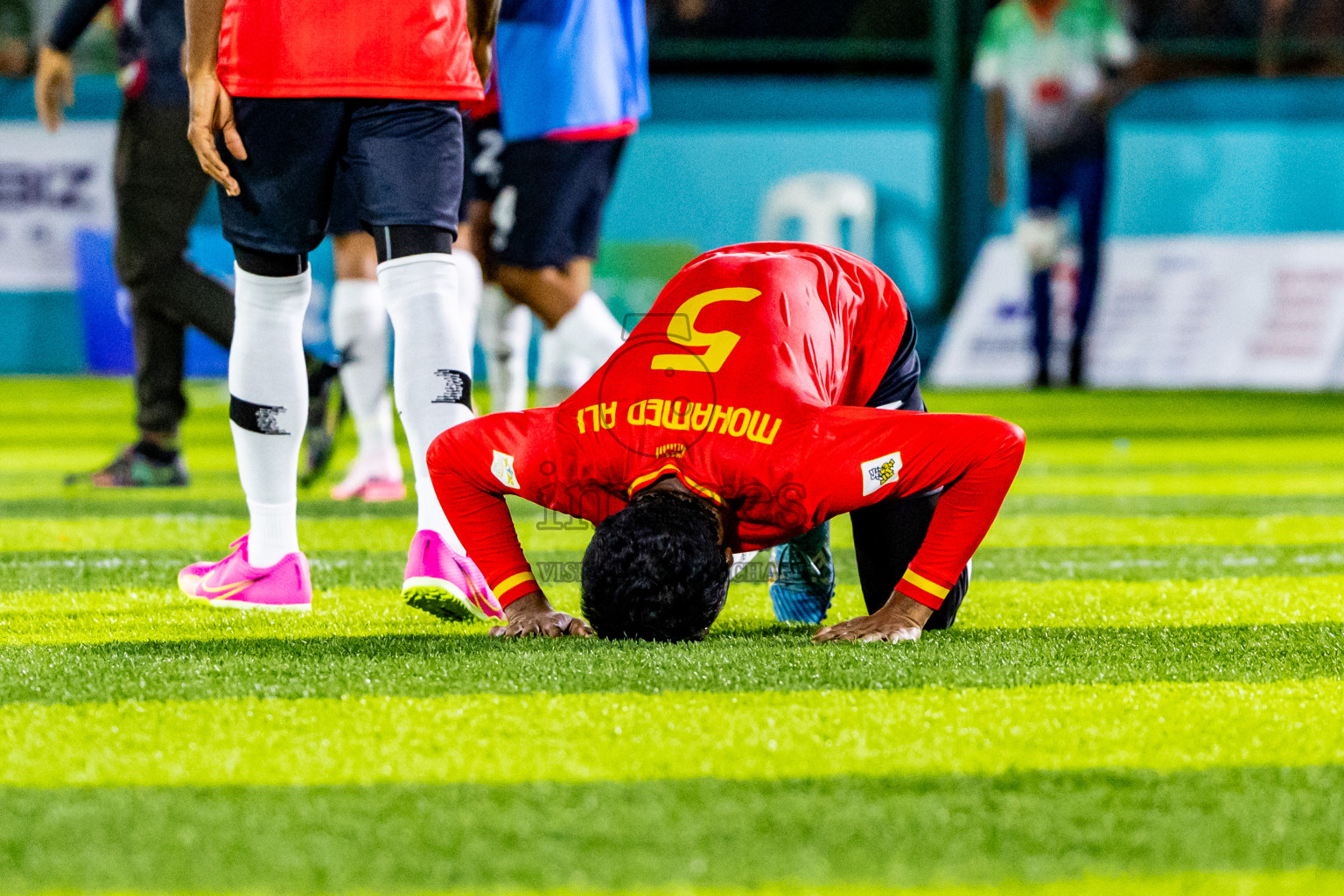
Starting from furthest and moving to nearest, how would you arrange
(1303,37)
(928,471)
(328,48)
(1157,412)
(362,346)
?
(1303,37)
(1157,412)
(362,346)
(328,48)
(928,471)

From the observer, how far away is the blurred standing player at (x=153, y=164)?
16.3ft

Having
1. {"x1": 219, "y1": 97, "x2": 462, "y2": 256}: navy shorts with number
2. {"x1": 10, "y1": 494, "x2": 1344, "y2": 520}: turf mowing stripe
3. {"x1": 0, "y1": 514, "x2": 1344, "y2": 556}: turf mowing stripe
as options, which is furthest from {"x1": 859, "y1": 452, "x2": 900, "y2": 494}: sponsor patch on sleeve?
{"x1": 10, "y1": 494, "x2": 1344, "y2": 520}: turf mowing stripe

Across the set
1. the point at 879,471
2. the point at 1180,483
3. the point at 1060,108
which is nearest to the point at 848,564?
the point at 879,471

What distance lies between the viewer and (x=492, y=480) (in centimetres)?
264

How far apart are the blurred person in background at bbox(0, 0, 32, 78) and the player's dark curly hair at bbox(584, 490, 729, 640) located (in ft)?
34.8

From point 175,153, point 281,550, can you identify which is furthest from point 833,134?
point 281,550

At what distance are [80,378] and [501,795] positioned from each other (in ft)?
34.6

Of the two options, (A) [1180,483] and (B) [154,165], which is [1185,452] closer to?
(A) [1180,483]

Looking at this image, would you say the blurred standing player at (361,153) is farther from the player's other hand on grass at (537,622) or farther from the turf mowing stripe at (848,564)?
the turf mowing stripe at (848,564)

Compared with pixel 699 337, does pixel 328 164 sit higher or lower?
higher

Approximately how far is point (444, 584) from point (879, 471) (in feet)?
2.47

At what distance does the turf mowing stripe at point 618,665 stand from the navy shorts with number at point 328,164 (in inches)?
27.9

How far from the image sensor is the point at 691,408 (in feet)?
8.16

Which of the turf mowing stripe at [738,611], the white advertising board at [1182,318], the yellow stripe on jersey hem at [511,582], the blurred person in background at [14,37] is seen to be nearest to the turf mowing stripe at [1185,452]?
the turf mowing stripe at [738,611]
